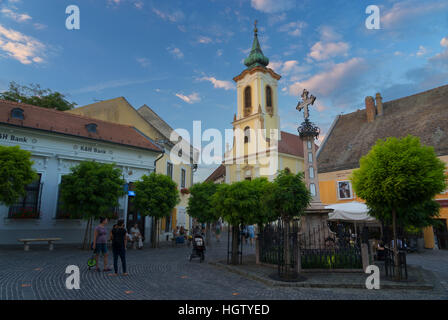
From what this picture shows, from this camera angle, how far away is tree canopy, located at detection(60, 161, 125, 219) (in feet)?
48.4

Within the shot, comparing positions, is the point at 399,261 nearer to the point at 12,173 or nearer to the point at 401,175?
the point at 401,175

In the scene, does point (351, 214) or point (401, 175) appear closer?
point (401, 175)

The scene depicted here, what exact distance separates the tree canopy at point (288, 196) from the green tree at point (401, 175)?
2.04 m

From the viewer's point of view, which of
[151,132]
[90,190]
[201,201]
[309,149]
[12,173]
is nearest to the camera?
[12,173]

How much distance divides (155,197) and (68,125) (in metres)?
7.97

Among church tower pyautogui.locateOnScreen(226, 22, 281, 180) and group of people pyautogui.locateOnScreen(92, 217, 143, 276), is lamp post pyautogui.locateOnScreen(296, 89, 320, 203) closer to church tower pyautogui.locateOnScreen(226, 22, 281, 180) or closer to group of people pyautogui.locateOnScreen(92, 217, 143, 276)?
group of people pyautogui.locateOnScreen(92, 217, 143, 276)

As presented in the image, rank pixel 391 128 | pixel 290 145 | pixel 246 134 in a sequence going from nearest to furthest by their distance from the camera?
pixel 391 128
pixel 246 134
pixel 290 145

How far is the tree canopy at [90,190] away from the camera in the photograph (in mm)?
14766

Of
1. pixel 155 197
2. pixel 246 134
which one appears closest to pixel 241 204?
pixel 155 197

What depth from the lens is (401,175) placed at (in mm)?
7750

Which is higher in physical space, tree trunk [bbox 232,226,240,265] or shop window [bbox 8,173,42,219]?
shop window [bbox 8,173,42,219]

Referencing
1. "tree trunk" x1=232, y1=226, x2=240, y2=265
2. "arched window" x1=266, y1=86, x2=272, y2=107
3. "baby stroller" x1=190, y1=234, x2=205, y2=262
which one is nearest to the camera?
"tree trunk" x1=232, y1=226, x2=240, y2=265

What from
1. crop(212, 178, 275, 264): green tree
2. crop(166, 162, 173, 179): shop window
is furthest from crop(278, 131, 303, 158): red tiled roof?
crop(212, 178, 275, 264): green tree
